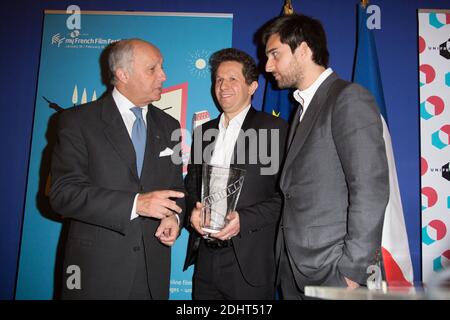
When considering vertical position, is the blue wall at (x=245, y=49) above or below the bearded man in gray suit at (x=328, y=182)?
above

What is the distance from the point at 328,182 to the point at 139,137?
121cm

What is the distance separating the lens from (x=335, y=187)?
→ 70.9 inches

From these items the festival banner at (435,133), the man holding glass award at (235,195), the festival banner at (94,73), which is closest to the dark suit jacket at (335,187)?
the man holding glass award at (235,195)

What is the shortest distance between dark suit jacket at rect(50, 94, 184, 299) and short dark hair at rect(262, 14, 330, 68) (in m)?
1.09

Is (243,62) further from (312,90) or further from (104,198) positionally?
(104,198)

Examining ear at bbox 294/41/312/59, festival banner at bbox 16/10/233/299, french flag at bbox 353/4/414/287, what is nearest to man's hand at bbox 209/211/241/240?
ear at bbox 294/41/312/59

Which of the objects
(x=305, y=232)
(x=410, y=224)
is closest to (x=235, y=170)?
(x=305, y=232)

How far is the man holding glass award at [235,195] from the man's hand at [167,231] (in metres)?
0.15

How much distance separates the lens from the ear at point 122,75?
7.72 feet

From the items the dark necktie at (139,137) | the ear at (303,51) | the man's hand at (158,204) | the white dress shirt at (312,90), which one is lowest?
the man's hand at (158,204)

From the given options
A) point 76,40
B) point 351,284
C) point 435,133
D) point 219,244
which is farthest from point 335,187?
point 76,40

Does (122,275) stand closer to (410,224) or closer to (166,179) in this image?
(166,179)

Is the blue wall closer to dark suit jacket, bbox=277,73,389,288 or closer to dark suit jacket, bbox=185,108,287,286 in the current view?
dark suit jacket, bbox=185,108,287,286

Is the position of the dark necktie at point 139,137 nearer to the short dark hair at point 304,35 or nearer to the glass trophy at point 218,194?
the glass trophy at point 218,194
